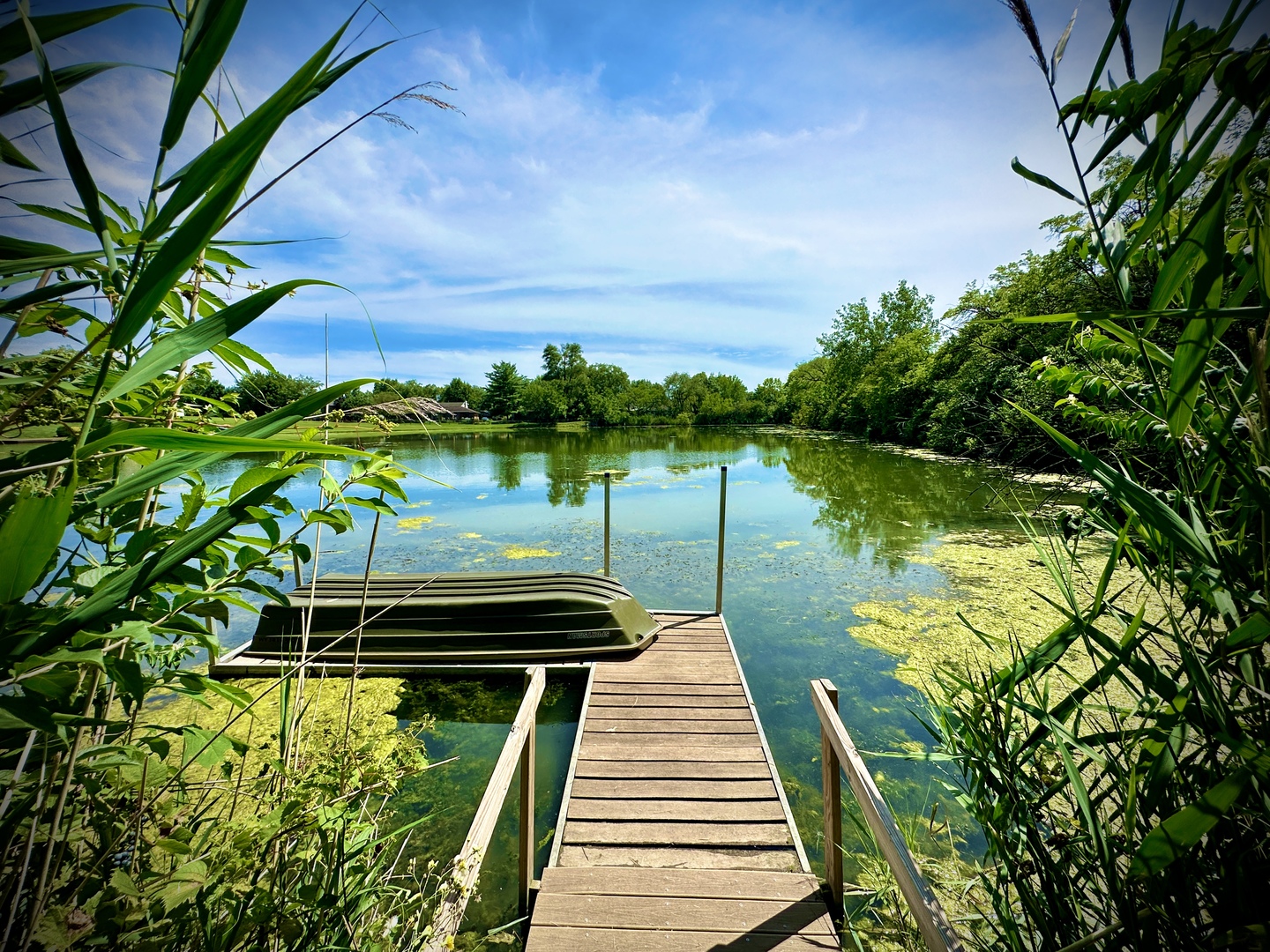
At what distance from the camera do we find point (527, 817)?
2.12m

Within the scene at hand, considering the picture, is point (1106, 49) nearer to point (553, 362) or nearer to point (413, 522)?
point (413, 522)

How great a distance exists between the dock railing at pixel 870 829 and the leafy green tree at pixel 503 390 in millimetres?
59439

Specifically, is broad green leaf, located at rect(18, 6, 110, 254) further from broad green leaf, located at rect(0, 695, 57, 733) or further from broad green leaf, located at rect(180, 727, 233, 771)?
broad green leaf, located at rect(180, 727, 233, 771)

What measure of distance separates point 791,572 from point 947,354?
52.4 feet

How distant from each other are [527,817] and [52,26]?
253cm

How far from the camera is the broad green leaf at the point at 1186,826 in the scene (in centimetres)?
44

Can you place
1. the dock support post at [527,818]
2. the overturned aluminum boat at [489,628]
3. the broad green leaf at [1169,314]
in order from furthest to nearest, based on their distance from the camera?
the overturned aluminum boat at [489,628], the dock support post at [527,818], the broad green leaf at [1169,314]

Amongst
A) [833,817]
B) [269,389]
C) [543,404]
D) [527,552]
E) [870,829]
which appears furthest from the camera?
[543,404]

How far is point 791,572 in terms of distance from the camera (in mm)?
7156

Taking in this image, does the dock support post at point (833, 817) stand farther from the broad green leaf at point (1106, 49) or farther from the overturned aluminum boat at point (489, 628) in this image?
the overturned aluminum boat at point (489, 628)

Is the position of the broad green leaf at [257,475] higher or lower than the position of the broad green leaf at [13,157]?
lower

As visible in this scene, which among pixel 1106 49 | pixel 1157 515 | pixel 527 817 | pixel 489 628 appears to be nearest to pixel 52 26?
pixel 1106 49

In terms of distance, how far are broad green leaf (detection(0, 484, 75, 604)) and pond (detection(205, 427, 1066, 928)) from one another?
1.00ft

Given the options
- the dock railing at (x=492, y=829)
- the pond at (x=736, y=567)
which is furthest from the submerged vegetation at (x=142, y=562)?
the pond at (x=736, y=567)
